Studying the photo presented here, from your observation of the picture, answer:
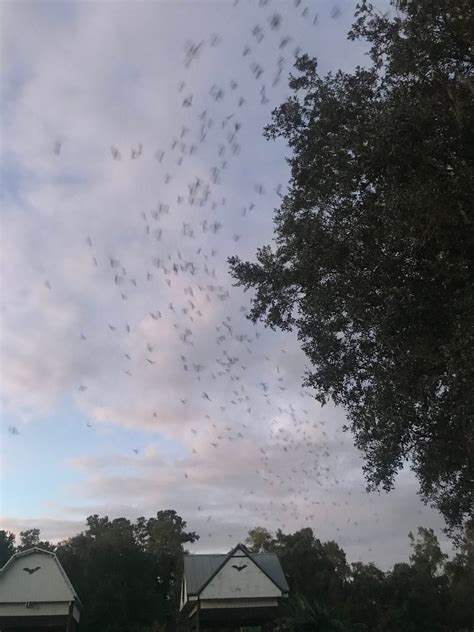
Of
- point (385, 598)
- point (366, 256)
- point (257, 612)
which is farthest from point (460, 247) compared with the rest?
point (385, 598)

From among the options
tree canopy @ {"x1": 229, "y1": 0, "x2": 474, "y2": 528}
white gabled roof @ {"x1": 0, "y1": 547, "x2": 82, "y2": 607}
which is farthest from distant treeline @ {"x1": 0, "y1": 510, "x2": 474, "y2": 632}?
tree canopy @ {"x1": 229, "y1": 0, "x2": 474, "y2": 528}

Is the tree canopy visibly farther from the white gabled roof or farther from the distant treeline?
the white gabled roof

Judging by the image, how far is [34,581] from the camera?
3316 centimetres

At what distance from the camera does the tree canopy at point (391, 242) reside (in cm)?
1319

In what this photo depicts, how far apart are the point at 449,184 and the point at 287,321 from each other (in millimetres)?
7040

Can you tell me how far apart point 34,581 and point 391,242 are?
32409 mm

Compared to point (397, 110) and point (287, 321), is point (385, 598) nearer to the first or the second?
point (287, 321)

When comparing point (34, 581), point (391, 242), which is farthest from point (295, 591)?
point (391, 242)

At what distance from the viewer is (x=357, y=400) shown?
17078 millimetres

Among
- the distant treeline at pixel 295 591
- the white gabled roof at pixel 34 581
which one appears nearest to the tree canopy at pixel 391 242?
the distant treeline at pixel 295 591

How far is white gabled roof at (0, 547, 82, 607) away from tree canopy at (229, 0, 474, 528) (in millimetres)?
25434

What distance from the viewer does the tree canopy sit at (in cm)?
1319

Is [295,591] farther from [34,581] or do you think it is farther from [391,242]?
[391,242]

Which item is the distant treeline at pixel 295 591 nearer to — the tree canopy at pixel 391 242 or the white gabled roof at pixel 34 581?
the white gabled roof at pixel 34 581
